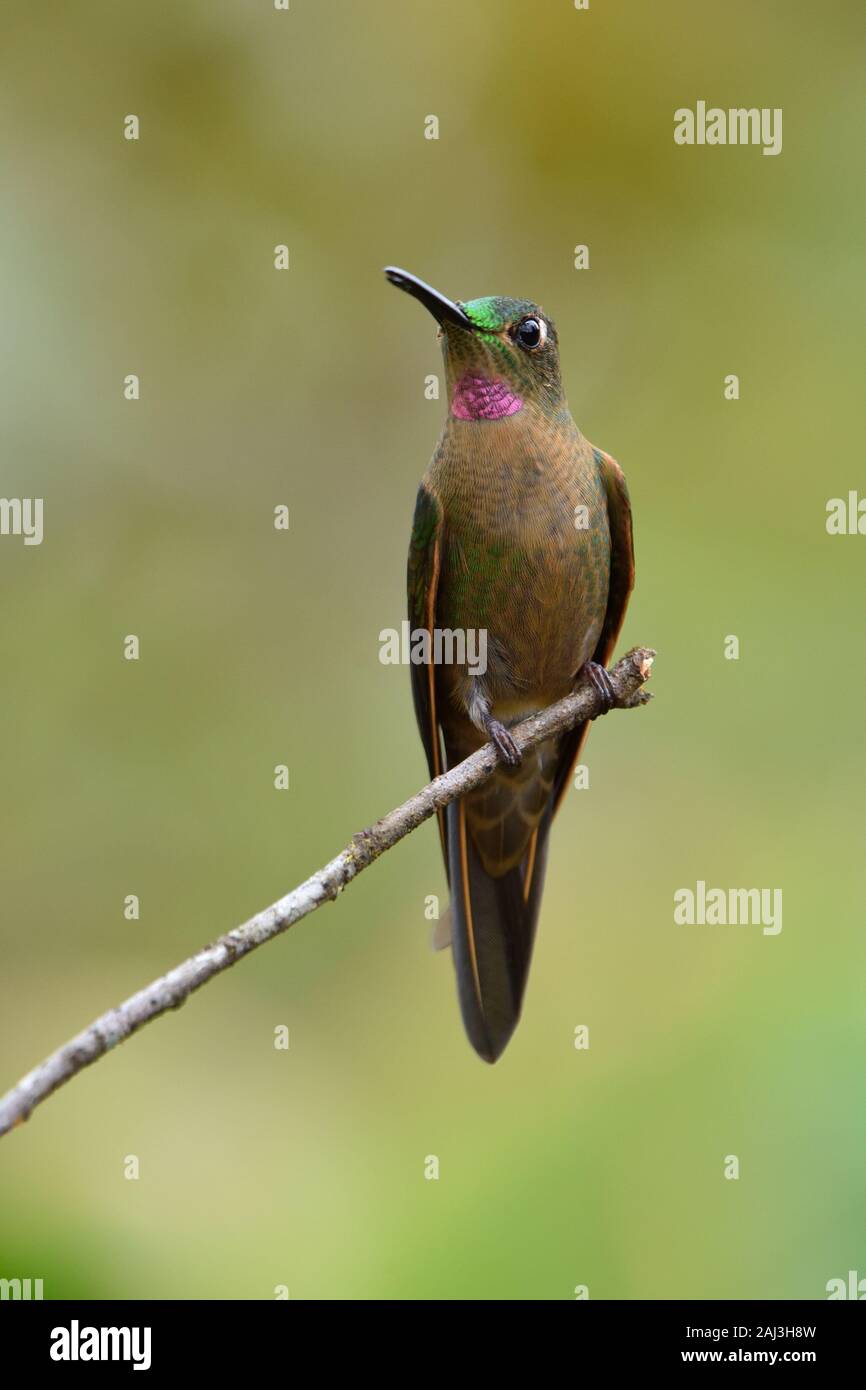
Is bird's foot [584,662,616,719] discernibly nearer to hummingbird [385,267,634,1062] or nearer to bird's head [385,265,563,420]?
hummingbird [385,267,634,1062]

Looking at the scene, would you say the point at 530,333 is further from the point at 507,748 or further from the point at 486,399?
the point at 507,748

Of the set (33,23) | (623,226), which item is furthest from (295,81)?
(623,226)

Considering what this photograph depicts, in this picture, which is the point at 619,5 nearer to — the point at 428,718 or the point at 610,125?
the point at 610,125

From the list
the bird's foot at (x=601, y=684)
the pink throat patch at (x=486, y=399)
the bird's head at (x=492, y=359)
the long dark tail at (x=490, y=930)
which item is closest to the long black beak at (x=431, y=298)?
the bird's head at (x=492, y=359)

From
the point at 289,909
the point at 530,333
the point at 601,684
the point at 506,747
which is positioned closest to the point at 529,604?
the point at 601,684

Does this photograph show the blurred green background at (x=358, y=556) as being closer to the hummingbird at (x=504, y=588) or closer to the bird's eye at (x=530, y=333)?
the hummingbird at (x=504, y=588)

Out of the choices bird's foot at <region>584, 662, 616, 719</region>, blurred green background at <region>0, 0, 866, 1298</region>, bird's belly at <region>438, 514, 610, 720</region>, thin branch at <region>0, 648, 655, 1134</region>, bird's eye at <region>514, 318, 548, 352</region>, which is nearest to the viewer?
thin branch at <region>0, 648, 655, 1134</region>

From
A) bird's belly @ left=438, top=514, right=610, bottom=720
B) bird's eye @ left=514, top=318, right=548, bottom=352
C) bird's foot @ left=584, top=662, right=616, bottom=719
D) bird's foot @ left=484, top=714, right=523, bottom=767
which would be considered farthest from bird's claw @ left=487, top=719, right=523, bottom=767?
bird's eye @ left=514, top=318, right=548, bottom=352
